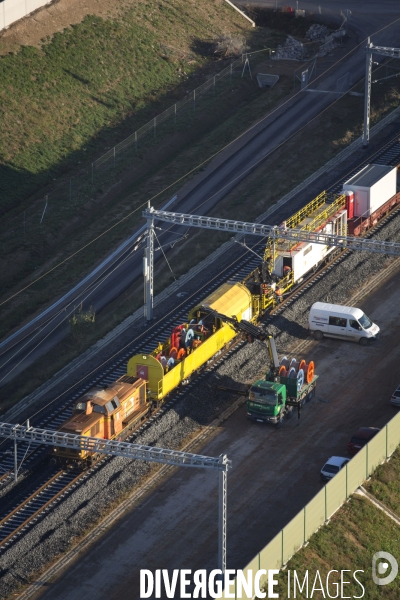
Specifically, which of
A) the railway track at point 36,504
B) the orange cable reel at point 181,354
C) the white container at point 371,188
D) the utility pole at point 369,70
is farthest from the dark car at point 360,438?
the utility pole at point 369,70

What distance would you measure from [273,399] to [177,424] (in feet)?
15.3

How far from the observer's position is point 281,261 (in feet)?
229

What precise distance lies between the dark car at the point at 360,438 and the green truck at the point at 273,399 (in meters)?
4.02

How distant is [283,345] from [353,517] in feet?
51.9

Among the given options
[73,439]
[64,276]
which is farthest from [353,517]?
[64,276]

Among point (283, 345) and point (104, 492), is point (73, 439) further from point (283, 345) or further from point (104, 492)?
point (283, 345)

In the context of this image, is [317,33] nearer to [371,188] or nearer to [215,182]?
[215,182]

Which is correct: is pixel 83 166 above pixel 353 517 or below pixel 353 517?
above

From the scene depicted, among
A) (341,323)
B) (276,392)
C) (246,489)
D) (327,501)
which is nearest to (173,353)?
(276,392)

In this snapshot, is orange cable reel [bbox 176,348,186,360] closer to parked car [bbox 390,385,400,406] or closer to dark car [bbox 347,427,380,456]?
dark car [bbox 347,427,380,456]

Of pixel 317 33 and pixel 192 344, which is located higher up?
pixel 317 33

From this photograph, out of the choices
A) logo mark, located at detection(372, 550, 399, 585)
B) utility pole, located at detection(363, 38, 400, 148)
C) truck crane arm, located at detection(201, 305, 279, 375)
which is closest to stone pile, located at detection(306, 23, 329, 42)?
utility pole, located at detection(363, 38, 400, 148)

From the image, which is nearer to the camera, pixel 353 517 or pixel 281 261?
pixel 353 517

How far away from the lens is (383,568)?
50.5 meters
